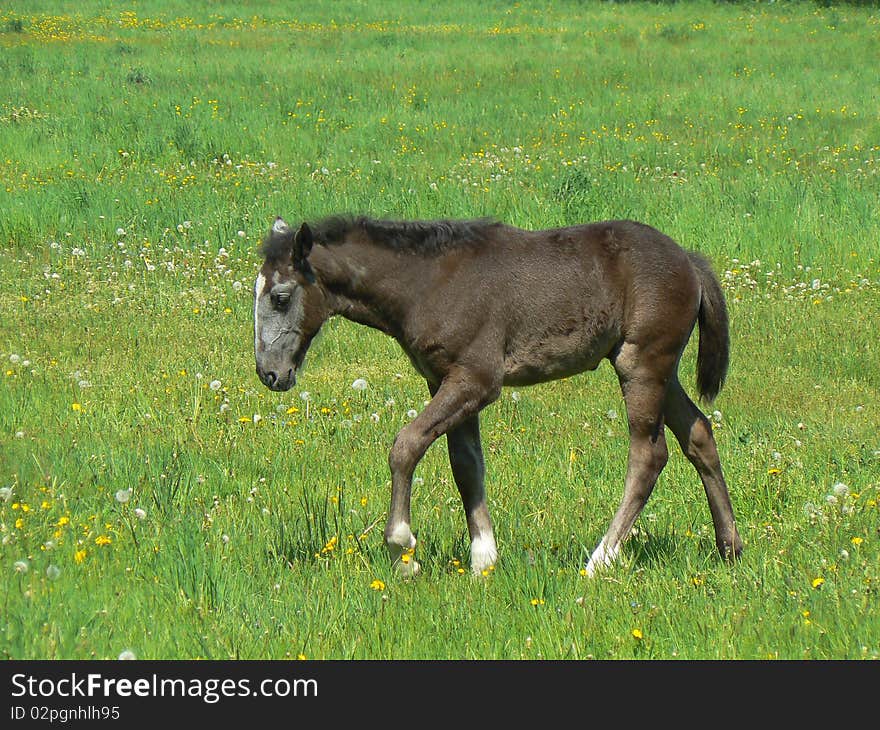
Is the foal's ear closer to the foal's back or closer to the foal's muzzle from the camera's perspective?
the foal's muzzle

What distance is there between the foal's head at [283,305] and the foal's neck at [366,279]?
0.43 feet

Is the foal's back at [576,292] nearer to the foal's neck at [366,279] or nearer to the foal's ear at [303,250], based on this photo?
the foal's neck at [366,279]

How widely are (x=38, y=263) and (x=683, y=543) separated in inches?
352

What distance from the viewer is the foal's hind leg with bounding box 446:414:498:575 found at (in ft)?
20.3

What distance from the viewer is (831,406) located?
30.8 ft

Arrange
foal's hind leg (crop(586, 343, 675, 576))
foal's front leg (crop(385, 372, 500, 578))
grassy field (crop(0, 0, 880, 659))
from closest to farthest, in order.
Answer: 1. grassy field (crop(0, 0, 880, 659))
2. foal's front leg (crop(385, 372, 500, 578))
3. foal's hind leg (crop(586, 343, 675, 576))

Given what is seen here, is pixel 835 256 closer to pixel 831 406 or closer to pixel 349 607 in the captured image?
pixel 831 406

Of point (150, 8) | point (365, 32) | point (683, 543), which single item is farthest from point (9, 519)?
point (150, 8)

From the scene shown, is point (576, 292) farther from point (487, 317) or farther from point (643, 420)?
point (643, 420)

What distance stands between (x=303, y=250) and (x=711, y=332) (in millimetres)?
2389

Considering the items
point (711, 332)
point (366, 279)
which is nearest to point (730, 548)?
point (711, 332)

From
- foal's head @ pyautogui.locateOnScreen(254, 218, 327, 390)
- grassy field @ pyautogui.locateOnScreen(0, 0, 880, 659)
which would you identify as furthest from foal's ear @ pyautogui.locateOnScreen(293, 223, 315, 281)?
grassy field @ pyautogui.locateOnScreen(0, 0, 880, 659)

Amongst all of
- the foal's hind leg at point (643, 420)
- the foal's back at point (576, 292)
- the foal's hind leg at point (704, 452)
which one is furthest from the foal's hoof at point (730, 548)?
the foal's back at point (576, 292)

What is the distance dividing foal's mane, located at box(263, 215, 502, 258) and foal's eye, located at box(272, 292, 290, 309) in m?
0.38
